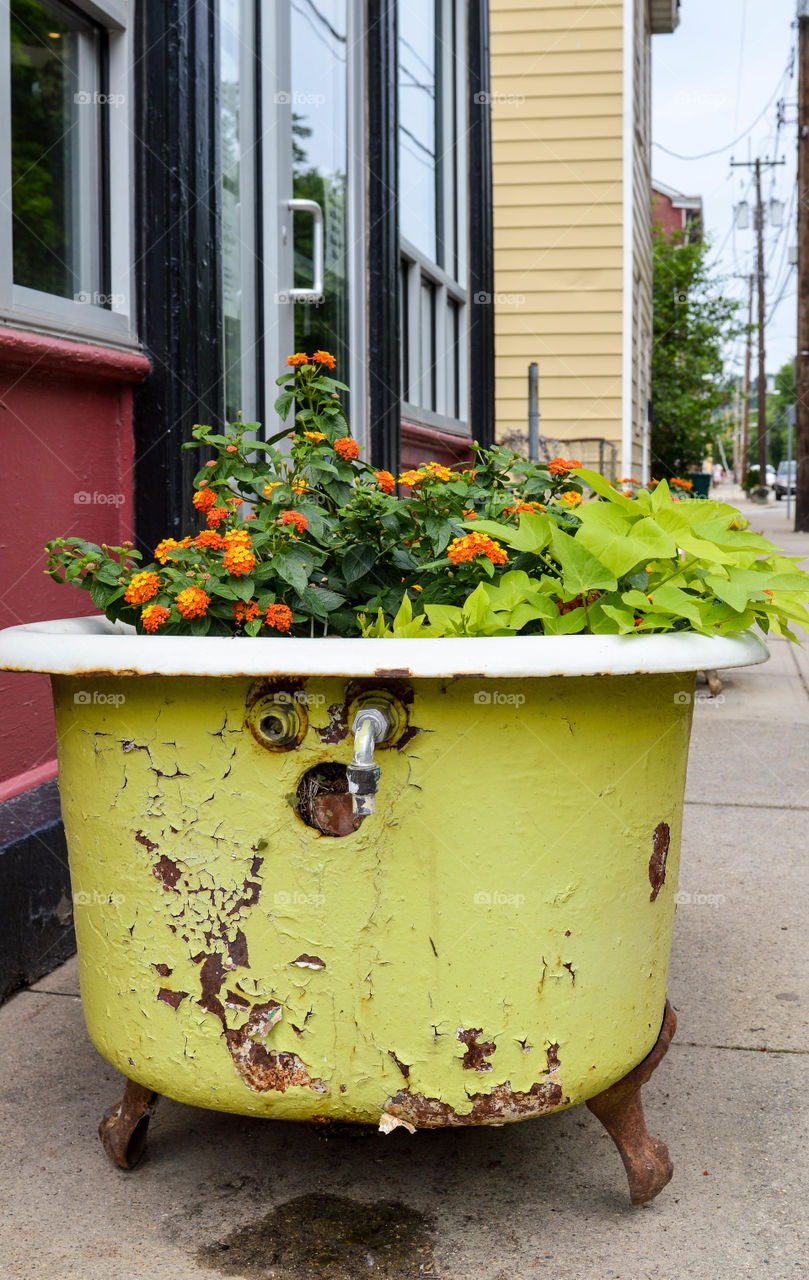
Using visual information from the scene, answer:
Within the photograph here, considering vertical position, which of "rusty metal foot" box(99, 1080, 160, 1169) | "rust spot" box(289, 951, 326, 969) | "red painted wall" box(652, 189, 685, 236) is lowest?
"rusty metal foot" box(99, 1080, 160, 1169)

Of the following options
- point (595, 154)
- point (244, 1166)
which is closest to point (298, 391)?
point (244, 1166)

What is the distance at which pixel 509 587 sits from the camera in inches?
68.2

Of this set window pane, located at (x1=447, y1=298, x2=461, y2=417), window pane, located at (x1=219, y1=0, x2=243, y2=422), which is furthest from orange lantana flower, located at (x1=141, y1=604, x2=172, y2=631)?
window pane, located at (x1=447, y1=298, x2=461, y2=417)

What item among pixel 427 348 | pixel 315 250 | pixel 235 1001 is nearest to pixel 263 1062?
pixel 235 1001

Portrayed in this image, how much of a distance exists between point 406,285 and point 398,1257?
16.4 feet

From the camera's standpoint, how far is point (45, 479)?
278 centimetres

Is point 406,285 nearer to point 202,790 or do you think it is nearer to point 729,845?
point 729,845

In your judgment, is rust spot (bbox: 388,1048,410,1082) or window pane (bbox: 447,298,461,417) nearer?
rust spot (bbox: 388,1048,410,1082)

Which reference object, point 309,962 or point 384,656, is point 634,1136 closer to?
point 309,962

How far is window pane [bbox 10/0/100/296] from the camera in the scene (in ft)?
9.02

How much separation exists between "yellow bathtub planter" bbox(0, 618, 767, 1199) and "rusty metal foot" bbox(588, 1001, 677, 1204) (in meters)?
0.11

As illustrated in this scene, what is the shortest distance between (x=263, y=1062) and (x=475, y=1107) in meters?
0.31

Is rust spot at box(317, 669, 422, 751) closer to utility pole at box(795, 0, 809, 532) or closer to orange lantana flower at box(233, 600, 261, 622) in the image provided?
orange lantana flower at box(233, 600, 261, 622)

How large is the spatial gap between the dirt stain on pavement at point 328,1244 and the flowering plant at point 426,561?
2.94 feet
